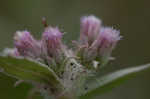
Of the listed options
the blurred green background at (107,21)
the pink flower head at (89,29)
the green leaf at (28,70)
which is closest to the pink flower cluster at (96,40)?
the pink flower head at (89,29)

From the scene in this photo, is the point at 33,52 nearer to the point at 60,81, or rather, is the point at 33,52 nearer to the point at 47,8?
the point at 60,81

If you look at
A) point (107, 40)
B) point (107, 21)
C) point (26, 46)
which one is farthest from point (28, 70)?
point (107, 21)

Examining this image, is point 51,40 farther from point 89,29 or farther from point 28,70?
point 89,29

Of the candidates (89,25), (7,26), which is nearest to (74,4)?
(7,26)

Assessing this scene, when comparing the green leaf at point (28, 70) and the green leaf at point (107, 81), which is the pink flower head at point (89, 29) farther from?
the green leaf at point (28, 70)

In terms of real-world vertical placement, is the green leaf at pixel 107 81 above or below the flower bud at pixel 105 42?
below

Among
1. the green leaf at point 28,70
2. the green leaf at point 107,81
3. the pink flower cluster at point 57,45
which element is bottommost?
the green leaf at point 107,81
